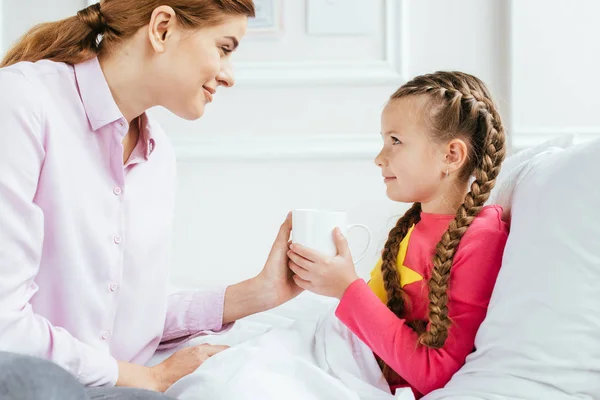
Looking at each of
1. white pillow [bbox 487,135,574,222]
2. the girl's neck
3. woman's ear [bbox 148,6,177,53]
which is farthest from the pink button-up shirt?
white pillow [bbox 487,135,574,222]

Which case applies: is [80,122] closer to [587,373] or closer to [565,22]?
[587,373]

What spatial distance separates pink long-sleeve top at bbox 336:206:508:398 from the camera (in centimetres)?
109

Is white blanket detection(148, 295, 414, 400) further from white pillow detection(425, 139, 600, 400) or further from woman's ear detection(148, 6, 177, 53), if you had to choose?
woman's ear detection(148, 6, 177, 53)

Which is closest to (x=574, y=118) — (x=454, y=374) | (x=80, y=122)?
(x=454, y=374)

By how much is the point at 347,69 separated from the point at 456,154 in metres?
0.87

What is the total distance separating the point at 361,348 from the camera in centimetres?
118

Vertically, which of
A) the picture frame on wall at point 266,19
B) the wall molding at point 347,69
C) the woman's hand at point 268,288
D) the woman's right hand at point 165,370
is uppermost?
the picture frame on wall at point 266,19

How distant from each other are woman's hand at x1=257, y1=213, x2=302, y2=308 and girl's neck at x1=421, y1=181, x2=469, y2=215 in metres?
0.27

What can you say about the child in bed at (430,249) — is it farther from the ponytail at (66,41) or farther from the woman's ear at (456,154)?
the ponytail at (66,41)

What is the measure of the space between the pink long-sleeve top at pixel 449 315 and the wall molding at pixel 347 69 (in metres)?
0.95

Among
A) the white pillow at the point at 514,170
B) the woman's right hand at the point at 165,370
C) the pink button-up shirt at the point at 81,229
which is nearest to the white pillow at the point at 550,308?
the white pillow at the point at 514,170

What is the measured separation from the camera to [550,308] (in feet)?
3.16

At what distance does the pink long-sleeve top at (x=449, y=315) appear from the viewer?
1.09m

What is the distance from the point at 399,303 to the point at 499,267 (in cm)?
19
